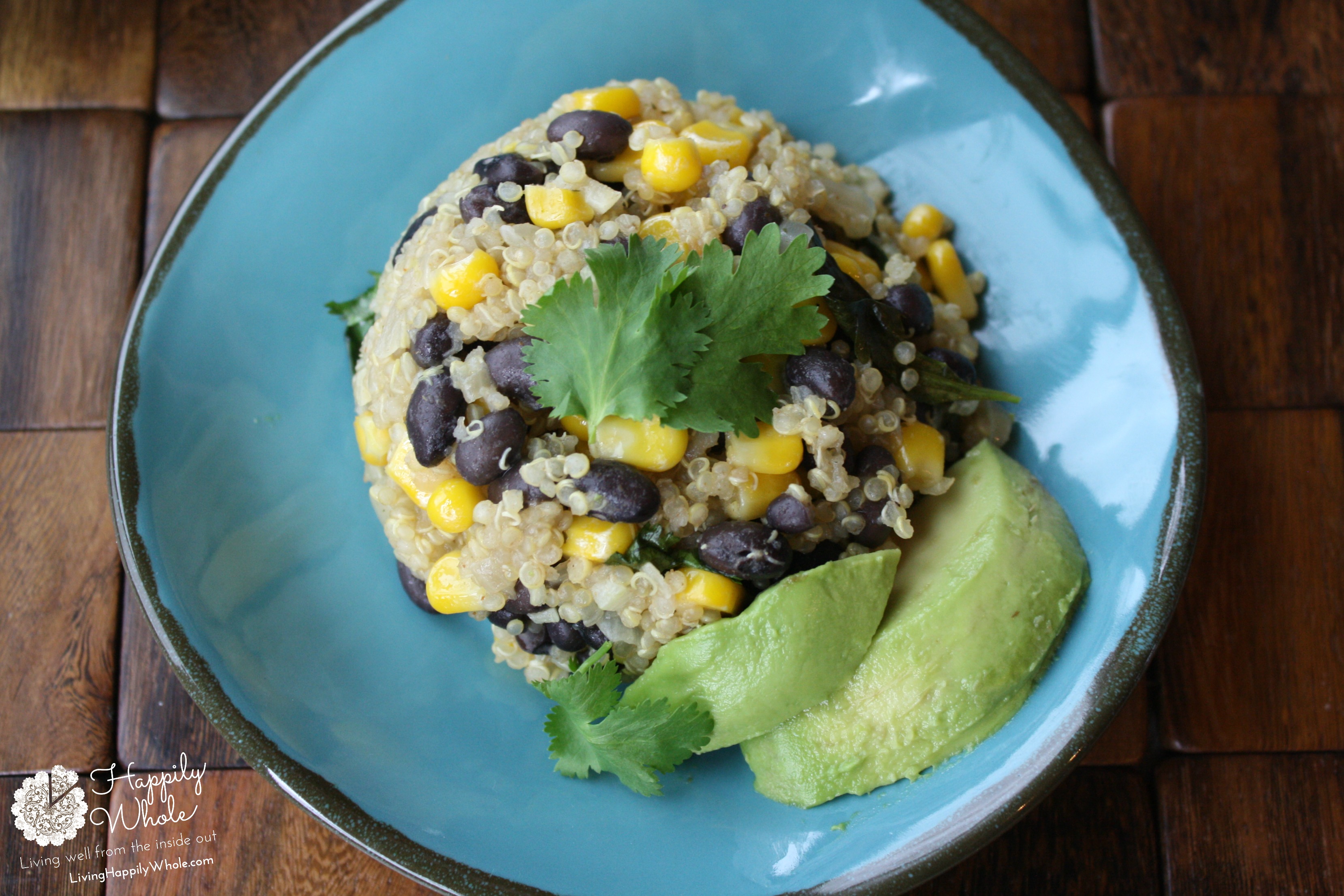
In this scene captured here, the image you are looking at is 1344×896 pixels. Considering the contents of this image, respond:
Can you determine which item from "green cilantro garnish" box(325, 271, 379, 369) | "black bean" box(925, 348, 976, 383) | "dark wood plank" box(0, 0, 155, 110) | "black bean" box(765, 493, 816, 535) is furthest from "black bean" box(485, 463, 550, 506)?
"dark wood plank" box(0, 0, 155, 110)

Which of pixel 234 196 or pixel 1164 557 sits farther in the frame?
pixel 234 196

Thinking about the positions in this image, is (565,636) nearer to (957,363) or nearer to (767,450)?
(767,450)

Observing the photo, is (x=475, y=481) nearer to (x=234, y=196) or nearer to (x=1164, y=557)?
(x=234, y=196)

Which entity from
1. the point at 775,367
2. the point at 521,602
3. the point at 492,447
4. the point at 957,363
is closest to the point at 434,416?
the point at 492,447

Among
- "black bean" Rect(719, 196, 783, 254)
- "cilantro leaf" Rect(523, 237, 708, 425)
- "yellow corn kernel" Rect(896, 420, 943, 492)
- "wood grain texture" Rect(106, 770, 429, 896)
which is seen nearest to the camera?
"cilantro leaf" Rect(523, 237, 708, 425)

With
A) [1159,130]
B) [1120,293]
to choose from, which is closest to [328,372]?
[1120,293]

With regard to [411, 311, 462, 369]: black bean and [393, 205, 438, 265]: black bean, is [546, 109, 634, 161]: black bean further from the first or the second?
[411, 311, 462, 369]: black bean

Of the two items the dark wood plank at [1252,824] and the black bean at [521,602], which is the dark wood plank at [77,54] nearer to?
the black bean at [521,602]
